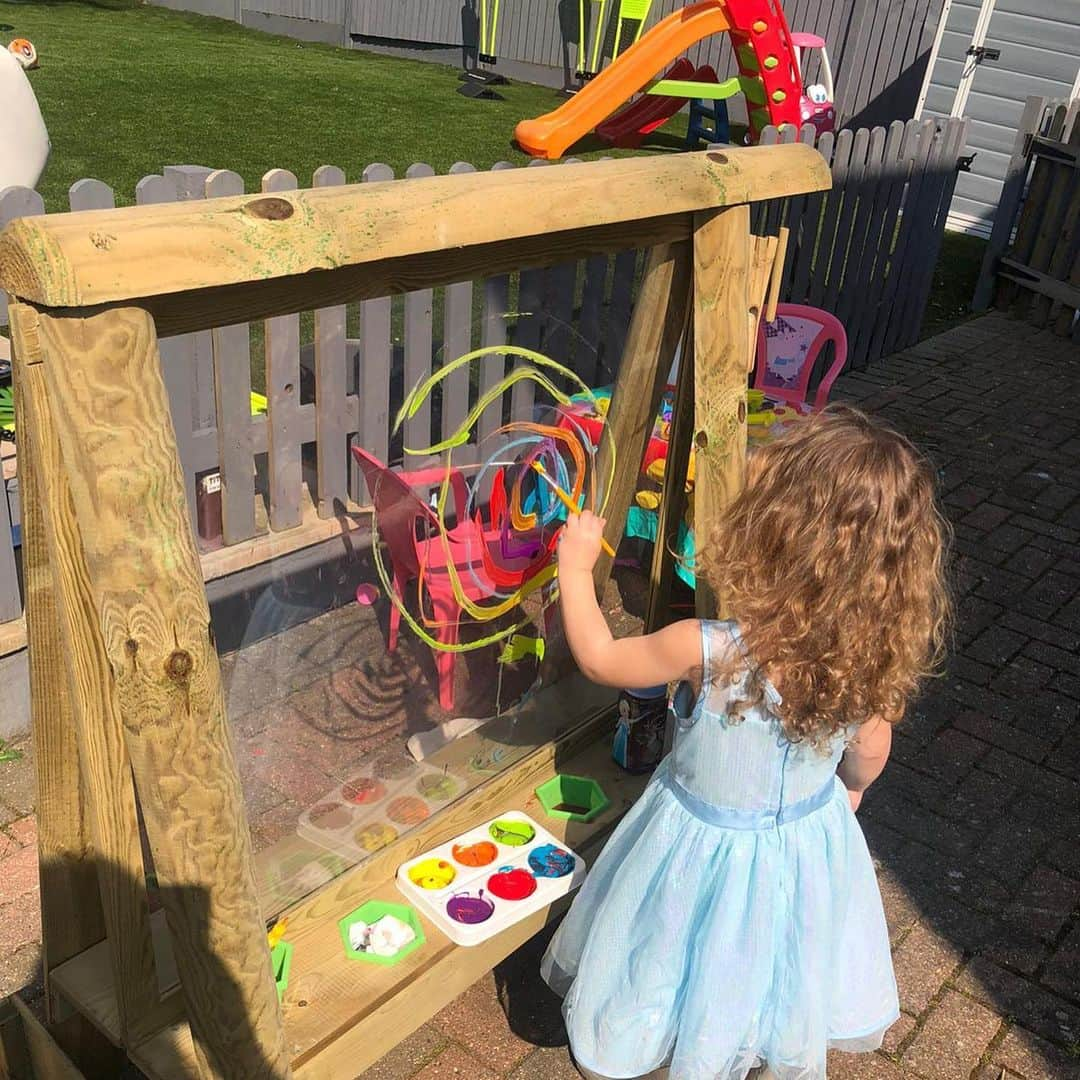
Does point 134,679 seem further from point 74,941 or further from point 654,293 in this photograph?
point 654,293

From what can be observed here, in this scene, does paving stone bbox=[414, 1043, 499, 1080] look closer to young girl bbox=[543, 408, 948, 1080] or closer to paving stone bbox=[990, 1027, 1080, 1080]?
young girl bbox=[543, 408, 948, 1080]

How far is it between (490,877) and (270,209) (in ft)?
4.92

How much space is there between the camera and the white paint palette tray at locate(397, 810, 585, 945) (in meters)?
2.32

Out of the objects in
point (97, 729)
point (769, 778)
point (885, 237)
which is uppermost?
point (97, 729)

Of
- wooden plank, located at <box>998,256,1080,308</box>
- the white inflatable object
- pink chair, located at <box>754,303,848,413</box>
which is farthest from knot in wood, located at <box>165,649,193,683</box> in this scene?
wooden plank, located at <box>998,256,1080,308</box>

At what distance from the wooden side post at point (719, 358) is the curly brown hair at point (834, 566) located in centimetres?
51

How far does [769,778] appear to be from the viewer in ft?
6.77

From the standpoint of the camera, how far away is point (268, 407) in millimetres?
3160

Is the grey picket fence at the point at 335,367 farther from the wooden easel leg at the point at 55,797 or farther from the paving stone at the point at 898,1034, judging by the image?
the paving stone at the point at 898,1034

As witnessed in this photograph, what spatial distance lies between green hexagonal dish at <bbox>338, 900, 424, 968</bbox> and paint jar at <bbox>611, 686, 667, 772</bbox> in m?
0.75

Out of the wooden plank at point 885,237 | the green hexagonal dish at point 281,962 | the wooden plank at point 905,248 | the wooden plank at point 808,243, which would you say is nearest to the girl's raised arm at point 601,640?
the green hexagonal dish at point 281,962

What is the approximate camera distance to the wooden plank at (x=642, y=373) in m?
2.47

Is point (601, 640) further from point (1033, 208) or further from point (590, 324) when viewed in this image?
point (1033, 208)

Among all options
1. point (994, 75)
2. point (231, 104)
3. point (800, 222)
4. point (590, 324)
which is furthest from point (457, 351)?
point (231, 104)
